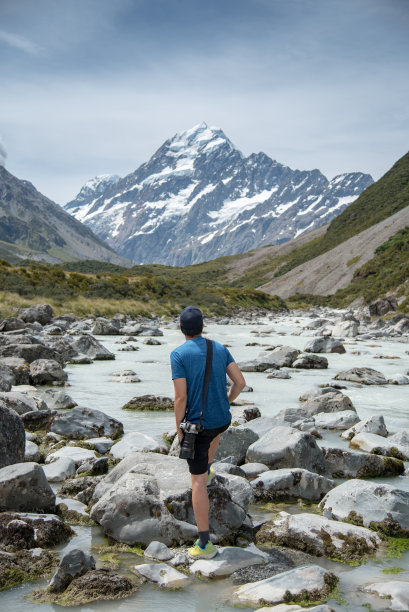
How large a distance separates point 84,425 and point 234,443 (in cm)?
333

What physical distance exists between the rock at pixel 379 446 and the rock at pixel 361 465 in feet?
2.44

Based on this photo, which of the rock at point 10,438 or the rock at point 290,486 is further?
the rock at point 290,486

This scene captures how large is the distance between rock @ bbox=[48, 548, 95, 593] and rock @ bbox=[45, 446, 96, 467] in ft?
11.6

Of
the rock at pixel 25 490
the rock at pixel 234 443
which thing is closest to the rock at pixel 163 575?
the rock at pixel 25 490

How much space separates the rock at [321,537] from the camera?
602 cm

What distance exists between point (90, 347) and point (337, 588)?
21.0 meters

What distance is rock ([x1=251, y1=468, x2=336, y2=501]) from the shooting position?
7805 millimetres

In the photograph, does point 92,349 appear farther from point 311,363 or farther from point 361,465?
point 361,465

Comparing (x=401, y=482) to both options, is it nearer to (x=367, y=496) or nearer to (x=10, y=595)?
(x=367, y=496)

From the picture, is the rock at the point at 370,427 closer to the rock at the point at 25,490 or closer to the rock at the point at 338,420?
the rock at the point at 338,420

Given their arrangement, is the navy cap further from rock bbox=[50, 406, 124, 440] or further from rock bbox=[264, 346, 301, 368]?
rock bbox=[264, 346, 301, 368]

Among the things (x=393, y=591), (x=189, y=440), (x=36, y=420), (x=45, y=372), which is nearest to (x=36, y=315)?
(x=45, y=372)

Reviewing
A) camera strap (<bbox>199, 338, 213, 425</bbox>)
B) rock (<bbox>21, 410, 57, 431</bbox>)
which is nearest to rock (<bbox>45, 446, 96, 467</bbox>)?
rock (<bbox>21, 410, 57, 431</bbox>)

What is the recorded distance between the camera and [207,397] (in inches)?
231
